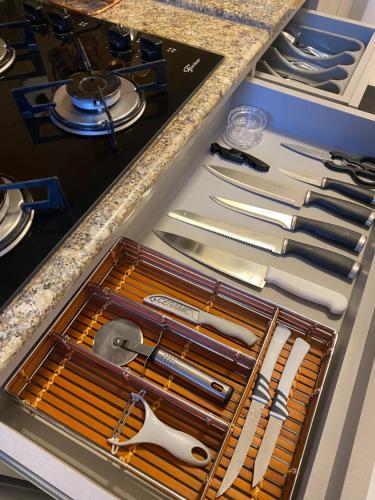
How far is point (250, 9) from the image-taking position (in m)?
0.85

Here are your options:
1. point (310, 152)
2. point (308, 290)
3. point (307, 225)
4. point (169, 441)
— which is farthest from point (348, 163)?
point (169, 441)

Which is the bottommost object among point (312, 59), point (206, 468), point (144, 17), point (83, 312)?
point (206, 468)

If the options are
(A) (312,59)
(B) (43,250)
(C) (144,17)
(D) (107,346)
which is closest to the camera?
(B) (43,250)

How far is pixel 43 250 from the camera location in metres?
0.47

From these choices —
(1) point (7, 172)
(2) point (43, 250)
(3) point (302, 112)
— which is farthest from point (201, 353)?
(3) point (302, 112)

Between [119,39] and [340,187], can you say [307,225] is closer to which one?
[340,187]

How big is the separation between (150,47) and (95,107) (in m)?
0.21

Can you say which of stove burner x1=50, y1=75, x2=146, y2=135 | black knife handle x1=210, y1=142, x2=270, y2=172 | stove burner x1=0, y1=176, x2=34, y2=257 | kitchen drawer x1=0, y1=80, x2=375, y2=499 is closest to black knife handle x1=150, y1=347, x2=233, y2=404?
kitchen drawer x1=0, y1=80, x2=375, y2=499

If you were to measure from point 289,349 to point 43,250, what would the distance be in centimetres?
40

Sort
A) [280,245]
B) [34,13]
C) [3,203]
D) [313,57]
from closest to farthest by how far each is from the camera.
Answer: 1. [3,203]
2. [280,245]
3. [34,13]
4. [313,57]

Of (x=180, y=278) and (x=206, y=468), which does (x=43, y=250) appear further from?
(x=206, y=468)

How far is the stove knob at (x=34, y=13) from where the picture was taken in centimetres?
81

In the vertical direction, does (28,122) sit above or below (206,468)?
above

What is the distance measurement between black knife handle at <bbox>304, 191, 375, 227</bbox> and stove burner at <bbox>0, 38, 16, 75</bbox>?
2.06ft
